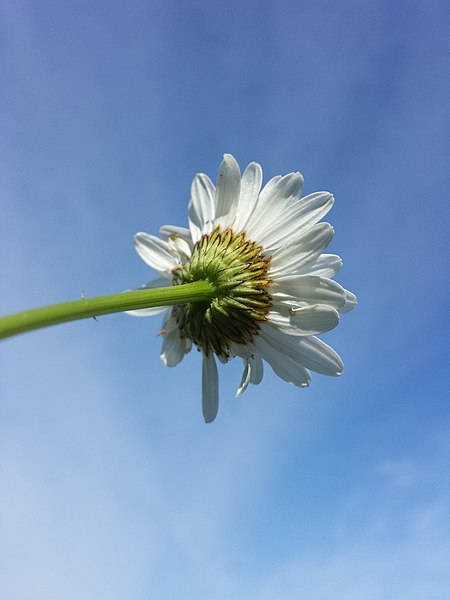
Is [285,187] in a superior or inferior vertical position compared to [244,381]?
superior

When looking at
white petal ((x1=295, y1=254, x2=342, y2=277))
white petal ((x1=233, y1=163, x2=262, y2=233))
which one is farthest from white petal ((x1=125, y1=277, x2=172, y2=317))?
white petal ((x1=295, y1=254, x2=342, y2=277))

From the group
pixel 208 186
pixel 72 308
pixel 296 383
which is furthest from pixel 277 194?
pixel 72 308

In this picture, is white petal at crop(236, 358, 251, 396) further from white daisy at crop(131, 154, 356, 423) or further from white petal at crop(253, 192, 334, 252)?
white petal at crop(253, 192, 334, 252)

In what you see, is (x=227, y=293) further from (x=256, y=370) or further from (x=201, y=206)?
(x=201, y=206)

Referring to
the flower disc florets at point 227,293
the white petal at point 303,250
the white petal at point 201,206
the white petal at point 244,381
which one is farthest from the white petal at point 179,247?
the white petal at point 244,381

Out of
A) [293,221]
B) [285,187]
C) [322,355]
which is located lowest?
[322,355]

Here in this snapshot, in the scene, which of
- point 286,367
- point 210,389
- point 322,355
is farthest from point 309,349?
point 210,389
